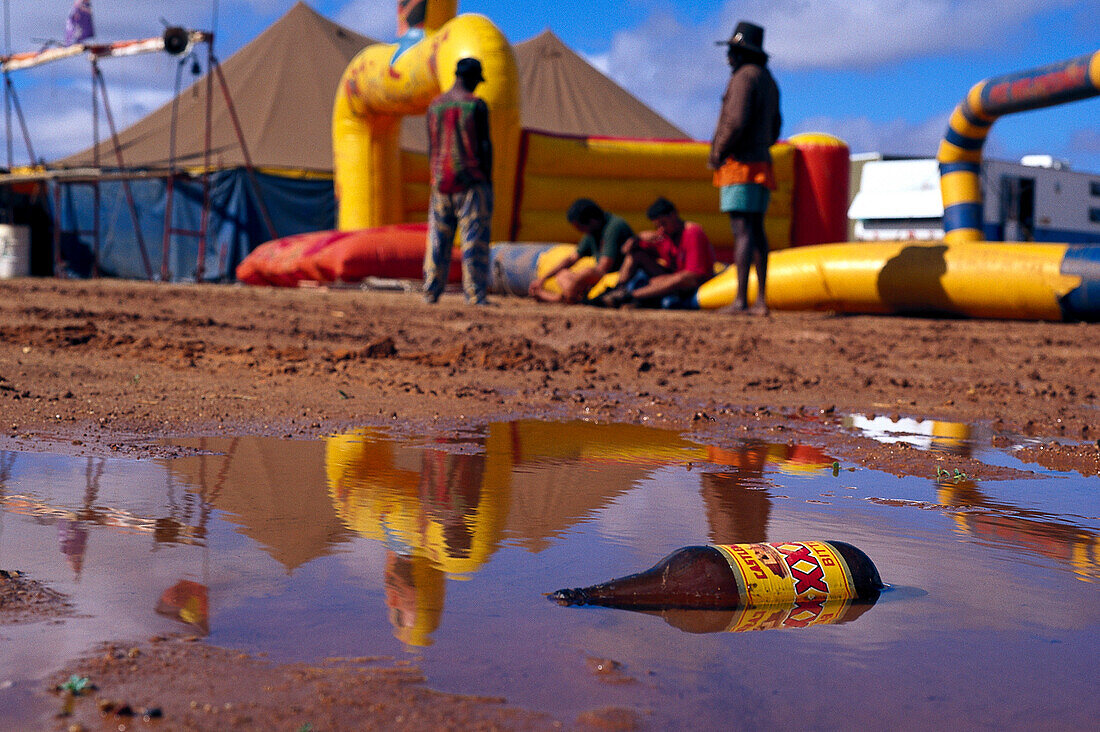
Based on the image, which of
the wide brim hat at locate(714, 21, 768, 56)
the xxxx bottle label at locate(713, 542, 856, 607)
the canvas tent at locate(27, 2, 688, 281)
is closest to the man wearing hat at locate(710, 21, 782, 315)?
the wide brim hat at locate(714, 21, 768, 56)

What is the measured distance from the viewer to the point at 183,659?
1.13 meters

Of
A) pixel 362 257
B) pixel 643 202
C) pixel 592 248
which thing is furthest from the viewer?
pixel 643 202

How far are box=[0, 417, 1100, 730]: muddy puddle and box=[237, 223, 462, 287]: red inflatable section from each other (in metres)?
6.90

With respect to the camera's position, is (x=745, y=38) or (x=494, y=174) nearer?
(x=745, y=38)

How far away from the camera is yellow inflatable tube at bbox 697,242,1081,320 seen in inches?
253

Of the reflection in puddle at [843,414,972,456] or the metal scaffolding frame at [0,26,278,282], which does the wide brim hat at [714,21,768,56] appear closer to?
the reflection in puddle at [843,414,972,456]

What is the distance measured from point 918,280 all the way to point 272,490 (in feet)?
18.2

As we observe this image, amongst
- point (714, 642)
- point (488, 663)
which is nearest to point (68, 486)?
point (488, 663)

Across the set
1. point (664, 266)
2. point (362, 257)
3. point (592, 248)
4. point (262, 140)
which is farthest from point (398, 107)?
point (262, 140)

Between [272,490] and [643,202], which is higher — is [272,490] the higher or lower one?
the lower one

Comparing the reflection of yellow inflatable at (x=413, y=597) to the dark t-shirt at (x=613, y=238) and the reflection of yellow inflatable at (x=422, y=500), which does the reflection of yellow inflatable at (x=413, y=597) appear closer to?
the reflection of yellow inflatable at (x=422, y=500)

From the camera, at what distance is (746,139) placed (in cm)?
659

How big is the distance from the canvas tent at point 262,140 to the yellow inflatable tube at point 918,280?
306 inches

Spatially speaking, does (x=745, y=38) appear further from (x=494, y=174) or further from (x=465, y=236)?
(x=494, y=174)
